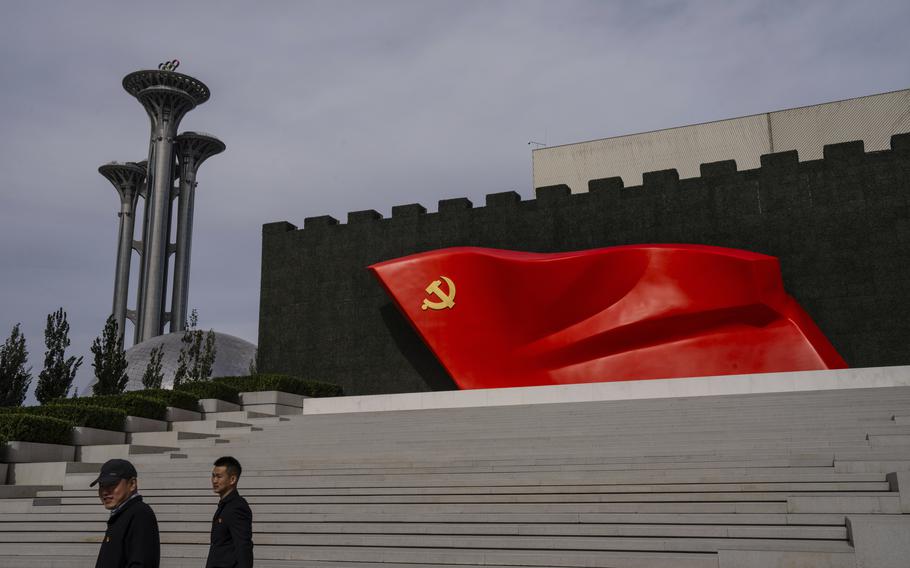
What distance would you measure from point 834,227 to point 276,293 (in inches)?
502

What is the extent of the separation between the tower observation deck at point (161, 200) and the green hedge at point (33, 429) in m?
38.6

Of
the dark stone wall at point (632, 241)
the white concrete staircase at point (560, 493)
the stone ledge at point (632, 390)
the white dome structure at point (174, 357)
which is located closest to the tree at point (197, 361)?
the white dome structure at point (174, 357)

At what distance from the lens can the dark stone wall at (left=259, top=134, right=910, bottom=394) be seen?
16297 millimetres

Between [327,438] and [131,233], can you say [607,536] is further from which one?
[131,233]

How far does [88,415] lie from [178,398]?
8.22 ft

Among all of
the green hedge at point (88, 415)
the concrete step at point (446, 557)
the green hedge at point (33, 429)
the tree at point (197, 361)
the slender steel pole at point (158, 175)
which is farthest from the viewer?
the slender steel pole at point (158, 175)

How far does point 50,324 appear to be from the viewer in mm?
25578

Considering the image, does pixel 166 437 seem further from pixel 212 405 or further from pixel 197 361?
pixel 197 361

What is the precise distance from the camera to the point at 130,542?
3.87 m

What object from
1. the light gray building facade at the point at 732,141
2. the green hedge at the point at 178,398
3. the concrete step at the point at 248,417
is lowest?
the concrete step at the point at 248,417

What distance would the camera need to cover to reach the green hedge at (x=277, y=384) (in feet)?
56.6

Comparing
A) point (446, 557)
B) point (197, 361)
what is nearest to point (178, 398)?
point (446, 557)

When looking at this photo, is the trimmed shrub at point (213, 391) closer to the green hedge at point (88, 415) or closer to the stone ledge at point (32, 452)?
the green hedge at point (88, 415)

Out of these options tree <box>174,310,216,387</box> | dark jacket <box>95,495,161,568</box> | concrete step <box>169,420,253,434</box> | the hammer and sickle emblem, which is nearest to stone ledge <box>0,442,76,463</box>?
concrete step <box>169,420,253,434</box>
